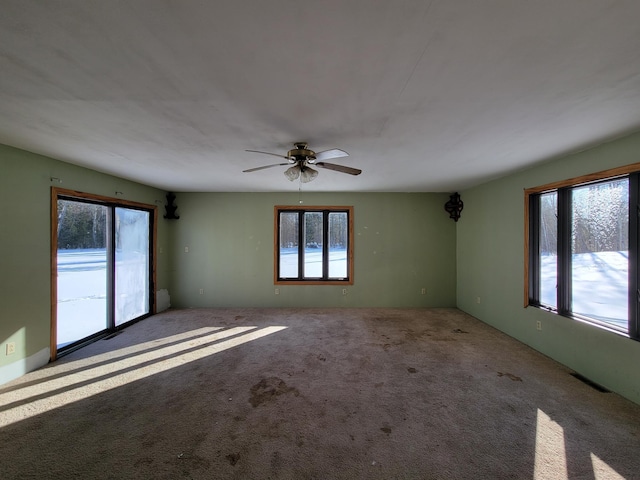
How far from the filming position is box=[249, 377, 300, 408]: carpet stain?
7.63ft

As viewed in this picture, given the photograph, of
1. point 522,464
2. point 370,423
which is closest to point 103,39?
point 370,423

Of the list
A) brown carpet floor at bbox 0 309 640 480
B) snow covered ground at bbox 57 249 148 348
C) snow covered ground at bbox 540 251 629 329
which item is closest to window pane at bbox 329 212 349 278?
brown carpet floor at bbox 0 309 640 480

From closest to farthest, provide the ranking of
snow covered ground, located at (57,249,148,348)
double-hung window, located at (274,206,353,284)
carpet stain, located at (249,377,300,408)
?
carpet stain, located at (249,377,300,408), snow covered ground, located at (57,249,148,348), double-hung window, located at (274,206,353,284)

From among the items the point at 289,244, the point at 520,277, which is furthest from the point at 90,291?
the point at 520,277

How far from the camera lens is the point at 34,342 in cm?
286

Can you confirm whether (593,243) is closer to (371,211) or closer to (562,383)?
(562,383)

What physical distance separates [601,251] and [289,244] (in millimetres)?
4645

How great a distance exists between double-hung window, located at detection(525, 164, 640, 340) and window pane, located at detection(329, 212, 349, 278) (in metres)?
3.10

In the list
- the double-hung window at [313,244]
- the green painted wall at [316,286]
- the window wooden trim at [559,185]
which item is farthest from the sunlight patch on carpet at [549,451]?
the double-hung window at [313,244]

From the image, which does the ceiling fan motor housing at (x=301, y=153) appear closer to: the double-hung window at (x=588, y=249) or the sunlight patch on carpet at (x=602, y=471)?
the double-hung window at (x=588, y=249)

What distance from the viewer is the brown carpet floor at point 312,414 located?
5.45 feet

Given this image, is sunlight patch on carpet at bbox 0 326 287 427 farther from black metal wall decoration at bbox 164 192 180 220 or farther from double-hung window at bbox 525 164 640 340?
double-hung window at bbox 525 164 640 340

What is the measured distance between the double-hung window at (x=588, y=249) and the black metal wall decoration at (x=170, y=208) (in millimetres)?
6107

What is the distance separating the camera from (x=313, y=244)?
557cm
